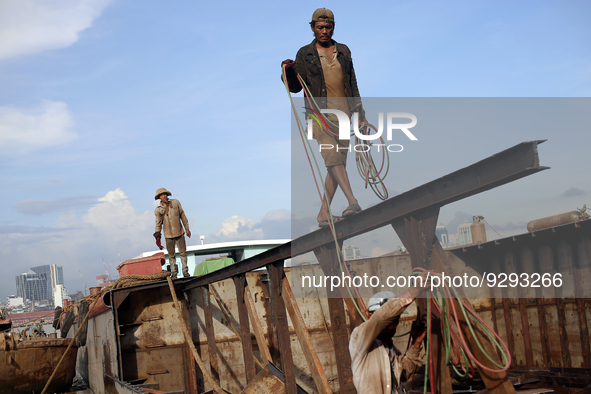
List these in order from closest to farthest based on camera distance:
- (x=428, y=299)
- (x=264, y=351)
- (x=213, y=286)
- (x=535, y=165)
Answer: (x=535, y=165) → (x=428, y=299) → (x=264, y=351) → (x=213, y=286)

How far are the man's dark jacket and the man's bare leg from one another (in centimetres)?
77

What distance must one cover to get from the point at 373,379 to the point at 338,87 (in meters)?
3.26

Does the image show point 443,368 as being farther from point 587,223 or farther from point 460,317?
point 587,223

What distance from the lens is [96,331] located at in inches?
481

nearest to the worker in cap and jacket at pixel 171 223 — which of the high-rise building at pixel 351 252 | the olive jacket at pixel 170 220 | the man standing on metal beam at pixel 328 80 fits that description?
the olive jacket at pixel 170 220

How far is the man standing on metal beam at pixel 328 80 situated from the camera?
5.32 metres

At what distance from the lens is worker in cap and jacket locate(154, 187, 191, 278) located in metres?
11.4

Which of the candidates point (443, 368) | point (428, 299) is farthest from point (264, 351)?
point (428, 299)

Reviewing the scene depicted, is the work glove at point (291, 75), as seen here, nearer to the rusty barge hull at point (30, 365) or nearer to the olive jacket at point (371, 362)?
the olive jacket at point (371, 362)

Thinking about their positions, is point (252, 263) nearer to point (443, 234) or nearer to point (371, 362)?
point (443, 234)

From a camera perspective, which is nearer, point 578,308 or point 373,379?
point 373,379

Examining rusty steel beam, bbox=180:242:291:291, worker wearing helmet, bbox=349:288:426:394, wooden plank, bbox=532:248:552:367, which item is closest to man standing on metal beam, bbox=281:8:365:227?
rusty steel beam, bbox=180:242:291:291

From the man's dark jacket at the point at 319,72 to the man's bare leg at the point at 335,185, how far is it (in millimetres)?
773

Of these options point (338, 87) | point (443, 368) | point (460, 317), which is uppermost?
point (338, 87)
